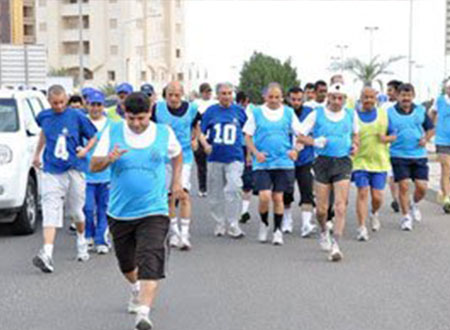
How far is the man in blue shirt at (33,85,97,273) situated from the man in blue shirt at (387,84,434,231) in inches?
173

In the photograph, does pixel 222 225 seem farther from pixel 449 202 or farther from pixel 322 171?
pixel 449 202

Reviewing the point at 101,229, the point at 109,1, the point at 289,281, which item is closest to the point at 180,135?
the point at 101,229

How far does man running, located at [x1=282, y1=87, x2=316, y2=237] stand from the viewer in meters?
12.8

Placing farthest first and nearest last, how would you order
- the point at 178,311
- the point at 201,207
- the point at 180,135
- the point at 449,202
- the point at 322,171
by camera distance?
the point at 201,207 < the point at 449,202 < the point at 180,135 < the point at 322,171 < the point at 178,311

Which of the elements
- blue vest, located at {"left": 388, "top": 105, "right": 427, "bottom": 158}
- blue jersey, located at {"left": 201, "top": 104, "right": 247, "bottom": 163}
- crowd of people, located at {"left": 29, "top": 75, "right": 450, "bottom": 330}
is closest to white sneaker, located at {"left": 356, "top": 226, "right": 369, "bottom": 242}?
crowd of people, located at {"left": 29, "top": 75, "right": 450, "bottom": 330}

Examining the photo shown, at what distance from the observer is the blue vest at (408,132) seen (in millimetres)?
13094

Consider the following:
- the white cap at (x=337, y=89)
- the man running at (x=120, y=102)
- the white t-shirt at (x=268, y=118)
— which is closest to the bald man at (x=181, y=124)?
the man running at (x=120, y=102)

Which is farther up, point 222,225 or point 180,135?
point 180,135

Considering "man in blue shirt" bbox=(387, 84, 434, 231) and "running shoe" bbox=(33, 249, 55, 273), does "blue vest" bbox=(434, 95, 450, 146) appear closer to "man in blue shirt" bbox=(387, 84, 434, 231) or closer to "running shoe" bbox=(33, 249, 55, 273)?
"man in blue shirt" bbox=(387, 84, 434, 231)

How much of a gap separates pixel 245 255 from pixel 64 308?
10.7ft

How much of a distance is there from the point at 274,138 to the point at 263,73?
283ft

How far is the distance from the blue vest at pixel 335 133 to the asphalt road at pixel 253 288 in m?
1.18

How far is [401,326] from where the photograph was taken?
750 centimetres

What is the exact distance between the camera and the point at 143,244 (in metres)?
7.38
